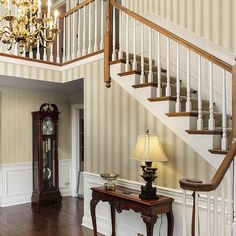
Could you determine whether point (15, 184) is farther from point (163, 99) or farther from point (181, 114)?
point (181, 114)

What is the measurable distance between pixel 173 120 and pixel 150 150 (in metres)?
0.43

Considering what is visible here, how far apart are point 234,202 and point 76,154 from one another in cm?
485

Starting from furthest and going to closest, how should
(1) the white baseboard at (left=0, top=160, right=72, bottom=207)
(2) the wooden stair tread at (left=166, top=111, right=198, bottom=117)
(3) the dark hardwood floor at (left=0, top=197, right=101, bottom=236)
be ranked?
(1) the white baseboard at (left=0, top=160, right=72, bottom=207)
(3) the dark hardwood floor at (left=0, top=197, right=101, bottom=236)
(2) the wooden stair tread at (left=166, top=111, right=198, bottom=117)

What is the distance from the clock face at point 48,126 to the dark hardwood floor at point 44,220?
5.01 ft

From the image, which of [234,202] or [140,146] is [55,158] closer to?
[140,146]

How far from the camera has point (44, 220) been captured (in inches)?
188

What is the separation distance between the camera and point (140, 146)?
3.25 m

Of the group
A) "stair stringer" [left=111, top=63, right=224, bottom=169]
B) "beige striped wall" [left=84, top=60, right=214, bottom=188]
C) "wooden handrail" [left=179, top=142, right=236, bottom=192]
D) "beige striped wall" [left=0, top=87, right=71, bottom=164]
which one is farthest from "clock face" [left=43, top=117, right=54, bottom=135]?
"wooden handrail" [left=179, top=142, right=236, bottom=192]

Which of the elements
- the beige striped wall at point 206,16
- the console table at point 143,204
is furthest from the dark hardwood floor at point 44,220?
the beige striped wall at point 206,16

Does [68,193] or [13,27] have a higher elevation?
[13,27]

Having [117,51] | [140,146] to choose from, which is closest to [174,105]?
[140,146]

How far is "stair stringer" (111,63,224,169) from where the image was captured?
9.20 ft

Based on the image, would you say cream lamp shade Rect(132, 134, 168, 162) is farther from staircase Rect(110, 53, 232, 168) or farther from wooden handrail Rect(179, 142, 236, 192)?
wooden handrail Rect(179, 142, 236, 192)

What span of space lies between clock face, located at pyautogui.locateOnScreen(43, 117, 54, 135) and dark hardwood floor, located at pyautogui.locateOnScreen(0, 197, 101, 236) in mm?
1528
